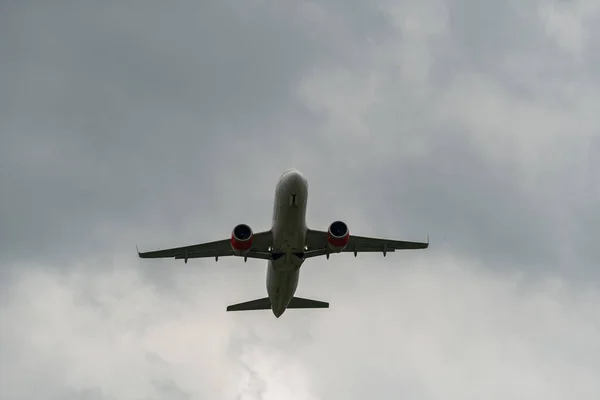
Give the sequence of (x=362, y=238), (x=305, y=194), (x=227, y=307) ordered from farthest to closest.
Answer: (x=227, y=307)
(x=362, y=238)
(x=305, y=194)

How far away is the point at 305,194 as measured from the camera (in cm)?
4197

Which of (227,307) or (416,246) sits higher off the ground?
(416,246)

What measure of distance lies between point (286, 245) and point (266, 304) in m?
9.75

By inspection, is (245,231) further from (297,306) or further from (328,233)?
(297,306)

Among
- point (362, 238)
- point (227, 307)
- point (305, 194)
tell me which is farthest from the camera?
point (227, 307)

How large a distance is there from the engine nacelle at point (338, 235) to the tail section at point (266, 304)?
1011cm

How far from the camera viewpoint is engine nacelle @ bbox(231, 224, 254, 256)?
4312cm

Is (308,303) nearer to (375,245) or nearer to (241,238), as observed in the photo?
(375,245)

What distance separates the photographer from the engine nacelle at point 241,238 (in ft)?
141

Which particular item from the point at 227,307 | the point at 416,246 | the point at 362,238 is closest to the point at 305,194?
the point at 362,238

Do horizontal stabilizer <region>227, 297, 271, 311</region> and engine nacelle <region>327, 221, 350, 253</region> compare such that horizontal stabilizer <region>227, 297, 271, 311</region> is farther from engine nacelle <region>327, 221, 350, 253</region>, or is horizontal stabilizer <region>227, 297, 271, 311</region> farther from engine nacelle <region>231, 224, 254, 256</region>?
engine nacelle <region>327, 221, 350, 253</region>

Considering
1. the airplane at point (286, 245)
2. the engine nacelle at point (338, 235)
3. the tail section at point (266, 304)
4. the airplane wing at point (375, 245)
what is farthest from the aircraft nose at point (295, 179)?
the tail section at point (266, 304)

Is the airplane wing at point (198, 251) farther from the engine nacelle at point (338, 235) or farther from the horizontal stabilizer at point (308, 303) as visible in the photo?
the horizontal stabilizer at point (308, 303)

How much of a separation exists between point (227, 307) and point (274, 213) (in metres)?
11.3
